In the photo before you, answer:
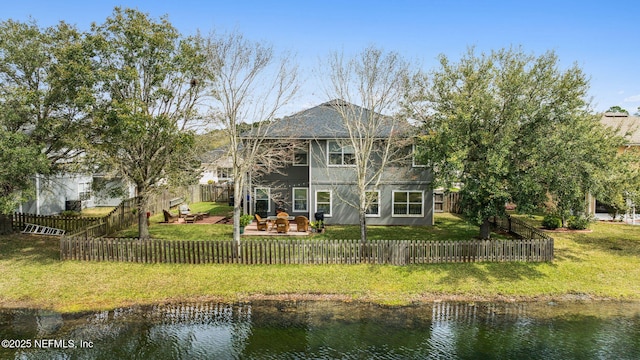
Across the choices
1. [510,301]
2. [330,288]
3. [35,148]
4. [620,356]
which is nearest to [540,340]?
[620,356]

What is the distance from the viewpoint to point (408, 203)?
2583 cm

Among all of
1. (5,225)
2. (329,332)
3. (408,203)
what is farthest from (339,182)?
(5,225)

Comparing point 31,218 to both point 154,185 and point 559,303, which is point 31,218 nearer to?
point 154,185

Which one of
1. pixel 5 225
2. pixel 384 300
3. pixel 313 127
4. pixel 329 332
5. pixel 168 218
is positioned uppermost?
pixel 313 127

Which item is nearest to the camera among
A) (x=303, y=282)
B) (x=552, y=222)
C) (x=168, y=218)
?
(x=303, y=282)

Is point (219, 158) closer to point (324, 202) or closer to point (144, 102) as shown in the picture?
point (144, 102)

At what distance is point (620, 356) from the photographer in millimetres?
10984

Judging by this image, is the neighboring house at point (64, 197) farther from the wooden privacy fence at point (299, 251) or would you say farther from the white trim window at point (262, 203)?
the wooden privacy fence at point (299, 251)

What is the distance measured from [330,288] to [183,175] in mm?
9485

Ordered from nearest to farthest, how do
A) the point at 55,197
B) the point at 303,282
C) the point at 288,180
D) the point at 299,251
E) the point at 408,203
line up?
the point at 303,282 < the point at 299,251 < the point at 408,203 < the point at 288,180 < the point at 55,197

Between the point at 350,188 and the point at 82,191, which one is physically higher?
the point at 350,188

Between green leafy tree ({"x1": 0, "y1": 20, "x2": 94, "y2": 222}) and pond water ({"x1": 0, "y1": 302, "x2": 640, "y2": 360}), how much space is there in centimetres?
718

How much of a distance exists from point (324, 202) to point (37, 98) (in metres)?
16.4

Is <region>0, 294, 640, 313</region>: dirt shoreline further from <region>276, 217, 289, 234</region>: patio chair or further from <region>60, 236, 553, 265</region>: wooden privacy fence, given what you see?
<region>276, 217, 289, 234</region>: patio chair
